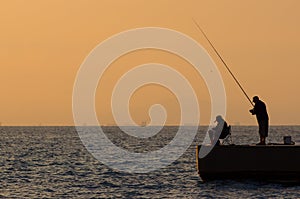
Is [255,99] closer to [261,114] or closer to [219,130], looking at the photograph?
[261,114]

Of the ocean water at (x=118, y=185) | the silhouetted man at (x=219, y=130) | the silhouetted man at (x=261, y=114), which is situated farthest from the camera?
the silhouetted man at (x=219, y=130)

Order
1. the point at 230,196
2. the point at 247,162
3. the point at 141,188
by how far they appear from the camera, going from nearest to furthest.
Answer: the point at 230,196, the point at 247,162, the point at 141,188

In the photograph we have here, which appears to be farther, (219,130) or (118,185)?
(118,185)

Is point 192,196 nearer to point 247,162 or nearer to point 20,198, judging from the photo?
point 247,162

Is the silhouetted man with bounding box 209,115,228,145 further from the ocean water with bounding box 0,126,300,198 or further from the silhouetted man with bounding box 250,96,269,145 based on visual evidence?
the ocean water with bounding box 0,126,300,198

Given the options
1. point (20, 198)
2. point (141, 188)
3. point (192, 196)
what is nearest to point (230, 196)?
point (192, 196)

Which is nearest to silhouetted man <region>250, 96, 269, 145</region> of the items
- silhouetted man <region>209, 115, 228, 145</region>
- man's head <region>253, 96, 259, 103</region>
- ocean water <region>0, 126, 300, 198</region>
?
man's head <region>253, 96, 259, 103</region>

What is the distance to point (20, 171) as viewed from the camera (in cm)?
4122

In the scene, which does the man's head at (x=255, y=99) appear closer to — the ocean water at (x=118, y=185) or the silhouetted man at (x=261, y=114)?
the silhouetted man at (x=261, y=114)

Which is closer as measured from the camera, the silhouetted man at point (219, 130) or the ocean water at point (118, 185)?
the ocean water at point (118, 185)

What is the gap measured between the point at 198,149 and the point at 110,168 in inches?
573

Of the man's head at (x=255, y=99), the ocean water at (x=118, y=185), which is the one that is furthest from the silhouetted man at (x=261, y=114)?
the ocean water at (x=118, y=185)

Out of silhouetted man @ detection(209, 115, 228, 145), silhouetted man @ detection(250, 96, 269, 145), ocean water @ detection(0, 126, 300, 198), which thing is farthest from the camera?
silhouetted man @ detection(209, 115, 228, 145)

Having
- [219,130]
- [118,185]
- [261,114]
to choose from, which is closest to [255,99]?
[261,114]
